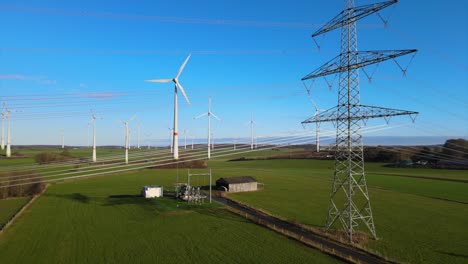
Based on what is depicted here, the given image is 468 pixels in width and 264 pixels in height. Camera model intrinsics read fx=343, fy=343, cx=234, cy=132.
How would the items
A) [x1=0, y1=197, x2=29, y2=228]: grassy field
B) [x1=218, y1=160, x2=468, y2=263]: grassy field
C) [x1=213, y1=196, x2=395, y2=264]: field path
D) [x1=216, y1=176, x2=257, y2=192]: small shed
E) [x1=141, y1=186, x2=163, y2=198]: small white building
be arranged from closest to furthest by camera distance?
[x1=213, y1=196, x2=395, y2=264]: field path
[x1=218, y1=160, x2=468, y2=263]: grassy field
[x1=0, y1=197, x2=29, y2=228]: grassy field
[x1=141, y1=186, x2=163, y2=198]: small white building
[x1=216, y1=176, x2=257, y2=192]: small shed

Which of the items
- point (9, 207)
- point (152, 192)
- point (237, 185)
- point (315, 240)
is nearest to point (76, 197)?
point (9, 207)

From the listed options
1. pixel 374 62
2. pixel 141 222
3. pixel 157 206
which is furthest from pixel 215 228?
pixel 374 62

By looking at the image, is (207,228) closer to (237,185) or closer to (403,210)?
(403,210)

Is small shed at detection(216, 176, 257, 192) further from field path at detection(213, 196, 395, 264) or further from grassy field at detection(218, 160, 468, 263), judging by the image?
field path at detection(213, 196, 395, 264)

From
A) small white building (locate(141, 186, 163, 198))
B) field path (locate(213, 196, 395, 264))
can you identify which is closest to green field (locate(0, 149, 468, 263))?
field path (locate(213, 196, 395, 264))

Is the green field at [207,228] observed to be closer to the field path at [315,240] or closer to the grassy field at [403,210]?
the grassy field at [403,210]

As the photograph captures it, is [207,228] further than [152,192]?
No
